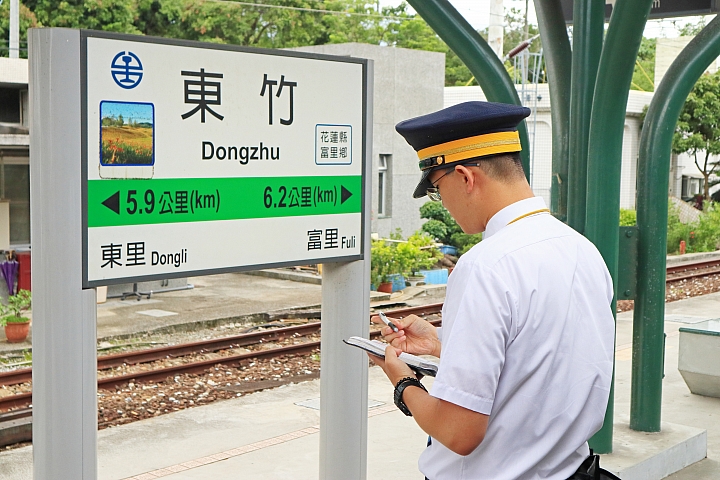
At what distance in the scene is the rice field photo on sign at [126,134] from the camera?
323 cm

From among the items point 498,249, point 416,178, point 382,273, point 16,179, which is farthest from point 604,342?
point 416,178

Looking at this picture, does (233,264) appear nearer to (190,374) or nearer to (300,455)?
(300,455)

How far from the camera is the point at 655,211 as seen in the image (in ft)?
18.3

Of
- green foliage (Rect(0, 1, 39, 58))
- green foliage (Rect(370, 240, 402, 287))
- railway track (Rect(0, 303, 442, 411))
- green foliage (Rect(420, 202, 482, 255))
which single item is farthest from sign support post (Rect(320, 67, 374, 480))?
green foliage (Rect(0, 1, 39, 58))

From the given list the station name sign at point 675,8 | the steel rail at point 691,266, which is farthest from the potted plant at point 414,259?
the station name sign at point 675,8

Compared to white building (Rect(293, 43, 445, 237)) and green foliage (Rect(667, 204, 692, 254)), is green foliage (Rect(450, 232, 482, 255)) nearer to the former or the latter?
white building (Rect(293, 43, 445, 237))

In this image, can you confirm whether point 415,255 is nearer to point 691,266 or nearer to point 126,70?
point 691,266

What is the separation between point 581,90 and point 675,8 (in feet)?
5.31

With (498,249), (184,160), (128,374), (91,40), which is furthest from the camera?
(128,374)

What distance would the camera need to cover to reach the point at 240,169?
3.68 m

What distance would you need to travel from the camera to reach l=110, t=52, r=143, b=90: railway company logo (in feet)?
10.6

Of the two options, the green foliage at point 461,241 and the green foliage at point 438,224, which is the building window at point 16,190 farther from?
the green foliage at point 461,241

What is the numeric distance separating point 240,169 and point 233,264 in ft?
1.29

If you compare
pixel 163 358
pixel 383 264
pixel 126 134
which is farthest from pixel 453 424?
pixel 383 264
